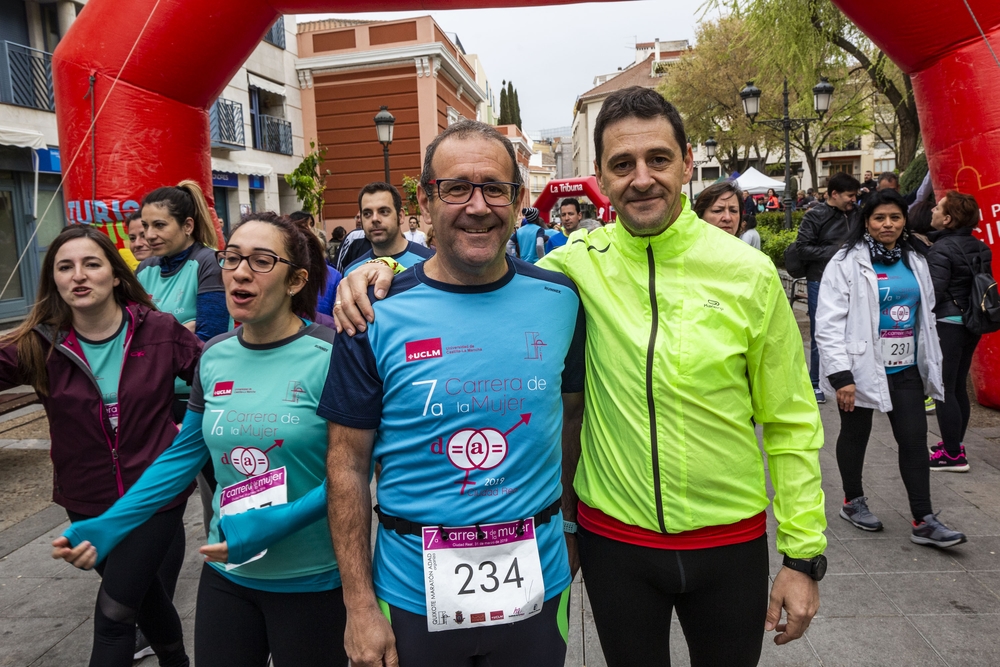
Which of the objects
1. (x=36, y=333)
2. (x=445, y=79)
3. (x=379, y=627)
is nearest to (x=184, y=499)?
(x=36, y=333)

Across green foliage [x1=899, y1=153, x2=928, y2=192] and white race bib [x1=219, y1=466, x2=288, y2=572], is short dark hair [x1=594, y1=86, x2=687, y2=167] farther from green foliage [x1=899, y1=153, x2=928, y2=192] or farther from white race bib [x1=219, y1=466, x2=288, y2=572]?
green foliage [x1=899, y1=153, x2=928, y2=192]

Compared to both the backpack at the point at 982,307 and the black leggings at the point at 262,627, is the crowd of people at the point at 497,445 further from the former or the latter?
the backpack at the point at 982,307

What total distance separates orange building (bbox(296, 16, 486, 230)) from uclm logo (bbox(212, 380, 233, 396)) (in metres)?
21.2

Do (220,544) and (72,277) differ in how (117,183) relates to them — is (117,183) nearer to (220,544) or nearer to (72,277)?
(72,277)

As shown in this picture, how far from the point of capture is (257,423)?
6.96ft

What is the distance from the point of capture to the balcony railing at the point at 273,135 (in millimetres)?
20594

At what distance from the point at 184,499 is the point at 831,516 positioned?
376 centimetres

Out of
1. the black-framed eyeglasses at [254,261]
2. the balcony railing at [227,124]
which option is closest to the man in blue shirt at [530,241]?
the black-framed eyeglasses at [254,261]

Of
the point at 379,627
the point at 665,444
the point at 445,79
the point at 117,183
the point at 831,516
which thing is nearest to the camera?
the point at 379,627

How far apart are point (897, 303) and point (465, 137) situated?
323 centimetres

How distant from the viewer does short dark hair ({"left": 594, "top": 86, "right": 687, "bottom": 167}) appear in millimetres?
1949

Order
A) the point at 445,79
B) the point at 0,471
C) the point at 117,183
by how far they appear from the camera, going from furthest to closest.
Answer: the point at 445,79
the point at 117,183
the point at 0,471

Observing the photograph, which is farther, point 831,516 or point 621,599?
point 831,516

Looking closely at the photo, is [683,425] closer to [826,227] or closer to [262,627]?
[262,627]
